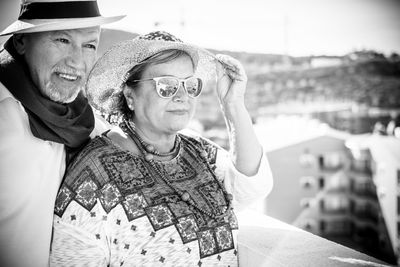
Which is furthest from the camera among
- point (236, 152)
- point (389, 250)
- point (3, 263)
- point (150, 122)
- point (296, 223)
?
point (389, 250)

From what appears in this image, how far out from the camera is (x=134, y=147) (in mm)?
1921

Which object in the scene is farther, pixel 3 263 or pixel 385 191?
pixel 385 191

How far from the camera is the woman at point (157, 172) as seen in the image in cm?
164

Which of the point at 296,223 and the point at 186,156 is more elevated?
the point at 186,156

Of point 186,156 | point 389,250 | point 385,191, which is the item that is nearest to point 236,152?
point 186,156

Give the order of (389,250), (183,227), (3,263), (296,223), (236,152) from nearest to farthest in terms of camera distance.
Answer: (3,263)
(183,227)
(236,152)
(296,223)
(389,250)

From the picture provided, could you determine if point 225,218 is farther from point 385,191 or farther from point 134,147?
point 385,191

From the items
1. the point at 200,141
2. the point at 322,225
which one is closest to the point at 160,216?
the point at 200,141

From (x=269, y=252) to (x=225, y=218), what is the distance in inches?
12.2

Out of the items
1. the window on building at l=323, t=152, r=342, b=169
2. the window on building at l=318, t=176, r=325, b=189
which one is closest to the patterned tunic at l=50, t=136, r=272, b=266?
the window on building at l=323, t=152, r=342, b=169

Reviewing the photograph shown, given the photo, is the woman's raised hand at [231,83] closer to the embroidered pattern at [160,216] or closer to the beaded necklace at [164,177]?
the beaded necklace at [164,177]

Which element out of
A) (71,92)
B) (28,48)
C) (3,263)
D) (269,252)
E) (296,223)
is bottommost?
(296,223)

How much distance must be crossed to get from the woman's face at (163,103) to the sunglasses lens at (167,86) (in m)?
0.03

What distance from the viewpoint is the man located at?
5.00 ft
